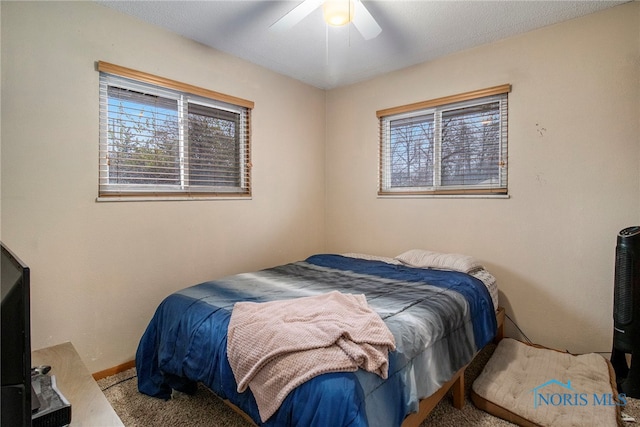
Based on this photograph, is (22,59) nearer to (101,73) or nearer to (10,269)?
(101,73)

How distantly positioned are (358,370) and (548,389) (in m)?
1.46

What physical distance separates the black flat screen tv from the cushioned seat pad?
2045 mm

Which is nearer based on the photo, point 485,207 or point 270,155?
point 485,207

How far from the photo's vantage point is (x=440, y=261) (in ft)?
8.59

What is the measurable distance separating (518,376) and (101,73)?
3327 millimetres

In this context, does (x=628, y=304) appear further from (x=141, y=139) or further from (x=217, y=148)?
(x=141, y=139)

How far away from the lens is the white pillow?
99.0 inches

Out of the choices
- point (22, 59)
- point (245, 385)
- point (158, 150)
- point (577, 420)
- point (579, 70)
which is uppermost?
point (579, 70)

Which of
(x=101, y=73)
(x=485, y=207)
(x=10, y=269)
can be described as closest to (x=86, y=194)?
(x=101, y=73)

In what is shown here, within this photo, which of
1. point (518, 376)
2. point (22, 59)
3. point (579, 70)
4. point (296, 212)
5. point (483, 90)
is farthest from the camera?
point (296, 212)

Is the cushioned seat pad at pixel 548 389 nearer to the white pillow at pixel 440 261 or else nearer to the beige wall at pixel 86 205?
the white pillow at pixel 440 261

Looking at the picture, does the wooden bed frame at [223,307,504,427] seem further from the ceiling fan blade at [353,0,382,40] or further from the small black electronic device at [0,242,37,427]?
the ceiling fan blade at [353,0,382,40]

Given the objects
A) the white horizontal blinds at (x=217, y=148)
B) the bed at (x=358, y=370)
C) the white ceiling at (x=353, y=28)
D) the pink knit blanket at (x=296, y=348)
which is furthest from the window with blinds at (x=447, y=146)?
the pink knit blanket at (x=296, y=348)

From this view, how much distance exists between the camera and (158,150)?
8.07 ft
